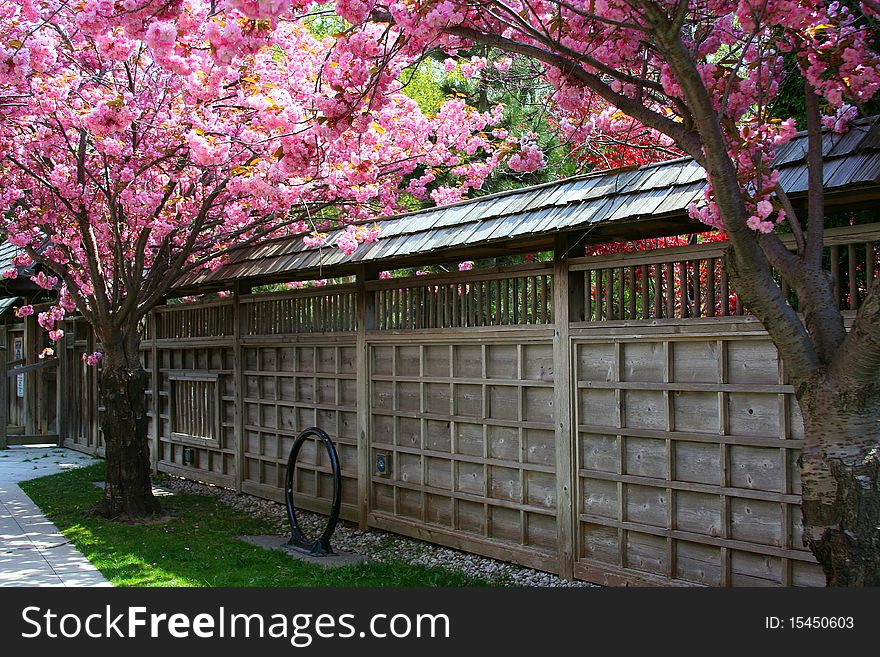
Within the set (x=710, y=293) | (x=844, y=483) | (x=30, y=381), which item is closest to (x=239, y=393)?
(x=710, y=293)

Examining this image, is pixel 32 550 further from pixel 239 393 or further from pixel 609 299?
pixel 609 299

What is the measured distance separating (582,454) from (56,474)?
8.74 m

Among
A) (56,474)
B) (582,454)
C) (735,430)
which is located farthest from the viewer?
(56,474)

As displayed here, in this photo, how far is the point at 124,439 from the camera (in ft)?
29.0

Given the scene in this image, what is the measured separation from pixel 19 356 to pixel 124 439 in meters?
10.2

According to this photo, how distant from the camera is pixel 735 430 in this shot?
16.7 feet

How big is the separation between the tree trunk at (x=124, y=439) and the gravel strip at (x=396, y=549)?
108 centimetres

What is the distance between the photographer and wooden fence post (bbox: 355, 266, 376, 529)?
26.6 feet

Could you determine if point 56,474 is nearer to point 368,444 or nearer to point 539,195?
point 368,444

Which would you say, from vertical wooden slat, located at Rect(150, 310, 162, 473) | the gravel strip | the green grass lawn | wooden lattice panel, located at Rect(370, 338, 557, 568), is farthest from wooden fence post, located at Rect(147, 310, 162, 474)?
wooden lattice panel, located at Rect(370, 338, 557, 568)

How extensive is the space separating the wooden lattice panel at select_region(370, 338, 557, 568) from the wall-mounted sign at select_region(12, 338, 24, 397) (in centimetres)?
1217

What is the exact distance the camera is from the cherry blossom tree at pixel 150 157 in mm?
6223

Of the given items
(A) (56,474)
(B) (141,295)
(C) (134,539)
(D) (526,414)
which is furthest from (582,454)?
(A) (56,474)

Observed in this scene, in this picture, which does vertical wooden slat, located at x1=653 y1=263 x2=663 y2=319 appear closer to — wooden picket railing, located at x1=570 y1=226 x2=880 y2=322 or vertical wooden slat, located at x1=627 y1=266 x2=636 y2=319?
wooden picket railing, located at x1=570 y1=226 x2=880 y2=322
